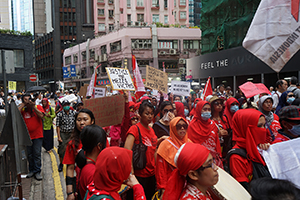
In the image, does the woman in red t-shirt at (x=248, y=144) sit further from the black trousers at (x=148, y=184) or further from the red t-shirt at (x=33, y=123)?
the red t-shirt at (x=33, y=123)

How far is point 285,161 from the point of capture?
2250 millimetres

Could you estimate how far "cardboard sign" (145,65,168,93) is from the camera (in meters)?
7.74

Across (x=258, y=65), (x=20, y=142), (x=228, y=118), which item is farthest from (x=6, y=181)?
(x=258, y=65)

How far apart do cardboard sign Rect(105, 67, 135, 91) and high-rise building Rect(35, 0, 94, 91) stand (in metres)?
69.9

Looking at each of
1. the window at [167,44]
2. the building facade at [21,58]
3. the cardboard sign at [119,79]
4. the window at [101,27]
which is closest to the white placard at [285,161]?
the cardboard sign at [119,79]

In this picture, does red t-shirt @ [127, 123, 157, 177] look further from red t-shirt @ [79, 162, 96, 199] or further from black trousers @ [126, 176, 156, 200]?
red t-shirt @ [79, 162, 96, 199]

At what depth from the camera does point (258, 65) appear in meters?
20.0

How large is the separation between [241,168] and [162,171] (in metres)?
0.93

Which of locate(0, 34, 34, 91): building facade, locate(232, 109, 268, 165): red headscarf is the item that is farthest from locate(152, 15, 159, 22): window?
locate(232, 109, 268, 165): red headscarf

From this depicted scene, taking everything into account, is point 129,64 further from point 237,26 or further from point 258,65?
point 258,65

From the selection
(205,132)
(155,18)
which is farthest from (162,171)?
(155,18)

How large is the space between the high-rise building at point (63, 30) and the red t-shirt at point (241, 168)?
241 ft

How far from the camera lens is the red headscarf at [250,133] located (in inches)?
121

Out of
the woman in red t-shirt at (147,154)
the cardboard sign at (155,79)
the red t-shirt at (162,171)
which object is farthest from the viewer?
the cardboard sign at (155,79)
